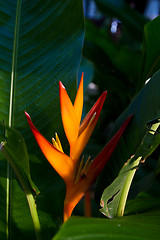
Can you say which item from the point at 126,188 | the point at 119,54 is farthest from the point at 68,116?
the point at 119,54

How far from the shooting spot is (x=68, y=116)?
45 cm

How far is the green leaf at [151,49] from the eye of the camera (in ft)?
2.24

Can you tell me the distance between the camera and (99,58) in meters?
1.18

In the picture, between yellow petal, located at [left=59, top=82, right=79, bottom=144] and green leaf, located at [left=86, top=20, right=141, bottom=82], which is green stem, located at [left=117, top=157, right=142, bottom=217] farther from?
green leaf, located at [left=86, top=20, right=141, bottom=82]

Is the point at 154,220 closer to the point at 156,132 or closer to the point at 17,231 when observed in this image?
the point at 156,132

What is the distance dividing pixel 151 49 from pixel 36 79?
27cm

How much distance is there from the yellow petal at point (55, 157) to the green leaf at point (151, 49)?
31cm

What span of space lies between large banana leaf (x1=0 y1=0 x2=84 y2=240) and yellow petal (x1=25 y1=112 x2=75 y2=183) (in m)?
0.14

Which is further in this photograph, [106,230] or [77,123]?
[77,123]

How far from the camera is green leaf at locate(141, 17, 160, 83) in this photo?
68 centimetres

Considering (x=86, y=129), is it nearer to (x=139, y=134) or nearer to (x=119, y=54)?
(x=139, y=134)

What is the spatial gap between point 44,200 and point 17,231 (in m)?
0.08

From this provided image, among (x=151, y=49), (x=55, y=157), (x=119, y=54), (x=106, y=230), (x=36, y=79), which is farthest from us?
(x=119, y=54)

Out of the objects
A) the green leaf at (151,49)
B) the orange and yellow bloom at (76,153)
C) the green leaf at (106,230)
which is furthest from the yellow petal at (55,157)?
the green leaf at (151,49)
